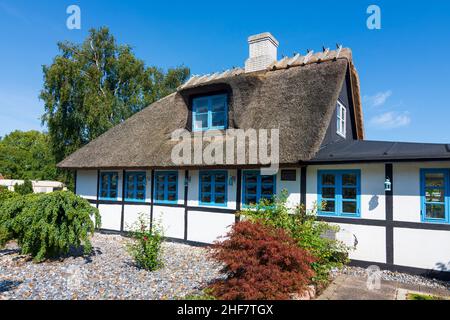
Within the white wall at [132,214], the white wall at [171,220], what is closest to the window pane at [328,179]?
the white wall at [171,220]

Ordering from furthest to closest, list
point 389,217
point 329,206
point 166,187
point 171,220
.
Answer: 1. point 166,187
2. point 171,220
3. point 329,206
4. point 389,217

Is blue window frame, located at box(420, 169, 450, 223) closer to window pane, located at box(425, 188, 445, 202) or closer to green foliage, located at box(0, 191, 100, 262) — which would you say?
window pane, located at box(425, 188, 445, 202)

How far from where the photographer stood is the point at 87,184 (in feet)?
40.2

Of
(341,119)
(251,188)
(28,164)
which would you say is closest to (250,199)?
(251,188)

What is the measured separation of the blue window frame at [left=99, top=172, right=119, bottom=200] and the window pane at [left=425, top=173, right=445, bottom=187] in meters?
9.70

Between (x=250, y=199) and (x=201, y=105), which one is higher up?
(x=201, y=105)

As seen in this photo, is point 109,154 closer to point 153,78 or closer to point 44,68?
point 44,68

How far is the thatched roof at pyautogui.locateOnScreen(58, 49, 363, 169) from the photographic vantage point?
807 cm

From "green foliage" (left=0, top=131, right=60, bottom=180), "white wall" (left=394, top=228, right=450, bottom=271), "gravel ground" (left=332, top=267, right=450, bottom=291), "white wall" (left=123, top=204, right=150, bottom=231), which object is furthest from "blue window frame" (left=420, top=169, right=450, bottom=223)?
"green foliage" (left=0, top=131, right=60, bottom=180)

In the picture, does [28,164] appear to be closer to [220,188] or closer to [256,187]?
[220,188]

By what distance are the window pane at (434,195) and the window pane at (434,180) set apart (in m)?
0.11

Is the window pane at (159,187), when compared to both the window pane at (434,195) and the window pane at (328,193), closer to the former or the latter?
the window pane at (328,193)

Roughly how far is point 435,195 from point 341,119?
4.38m
